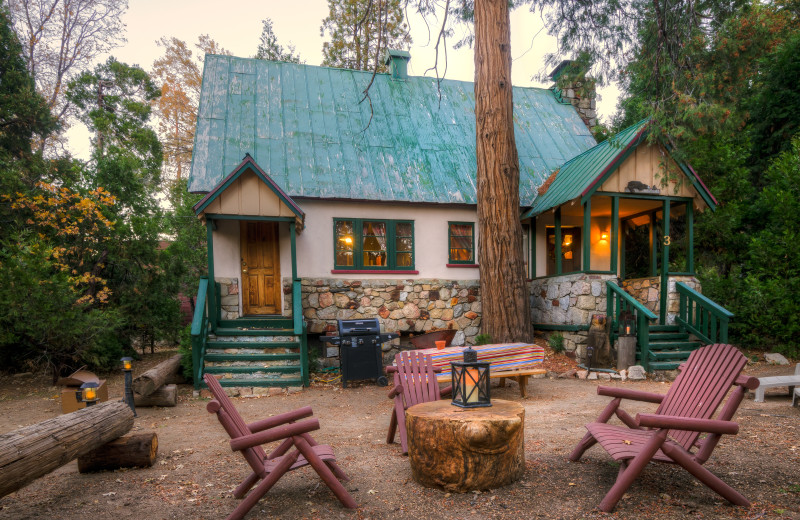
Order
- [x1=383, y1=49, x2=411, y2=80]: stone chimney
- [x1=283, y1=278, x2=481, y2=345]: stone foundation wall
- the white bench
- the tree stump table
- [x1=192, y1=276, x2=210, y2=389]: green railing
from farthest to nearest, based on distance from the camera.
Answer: [x1=383, y1=49, x2=411, y2=80]: stone chimney, [x1=283, y1=278, x2=481, y2=345]: stone foundation wall, [x1=192, y1=276, x2=210, y2=389]: green railing, the white bench, the tree stump table

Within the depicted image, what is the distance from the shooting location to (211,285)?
8906 mm

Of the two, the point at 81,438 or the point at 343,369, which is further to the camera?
the point at 343,369

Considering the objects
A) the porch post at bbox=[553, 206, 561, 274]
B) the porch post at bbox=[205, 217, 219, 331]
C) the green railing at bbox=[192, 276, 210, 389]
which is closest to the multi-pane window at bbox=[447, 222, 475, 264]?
the porch post at bbox=[553, 206, 561, 274]

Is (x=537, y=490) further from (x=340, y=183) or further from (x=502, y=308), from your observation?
(x=340, y=183)

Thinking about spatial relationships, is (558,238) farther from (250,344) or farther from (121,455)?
(121,455)

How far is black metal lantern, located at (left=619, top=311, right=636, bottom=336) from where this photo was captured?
8.50 metres

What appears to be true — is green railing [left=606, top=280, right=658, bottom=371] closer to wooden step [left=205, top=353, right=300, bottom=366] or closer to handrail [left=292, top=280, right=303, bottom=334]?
handrail [left=292, top=280, right=303, bottom=334]

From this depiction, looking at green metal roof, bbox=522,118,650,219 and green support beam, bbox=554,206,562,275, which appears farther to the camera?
green support beam, bbox=554,206,562,275

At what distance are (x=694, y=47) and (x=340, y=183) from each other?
721 centimetres

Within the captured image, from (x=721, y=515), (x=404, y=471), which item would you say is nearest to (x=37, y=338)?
(x=404, y=471)

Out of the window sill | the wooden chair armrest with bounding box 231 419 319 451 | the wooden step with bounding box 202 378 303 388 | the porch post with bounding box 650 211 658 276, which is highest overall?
the porch post with bounding box 650 211 658 276

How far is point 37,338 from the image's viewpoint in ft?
26.5

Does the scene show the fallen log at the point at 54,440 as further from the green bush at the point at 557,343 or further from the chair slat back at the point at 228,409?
the green bush at the point at 557,343

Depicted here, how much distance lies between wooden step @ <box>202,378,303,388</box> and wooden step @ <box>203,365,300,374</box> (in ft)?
0.77
